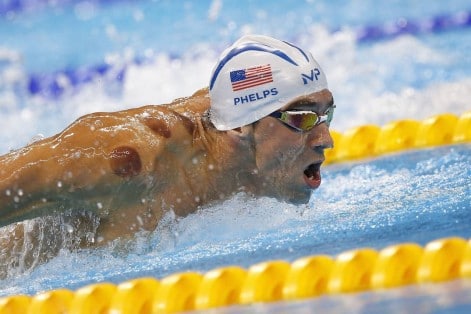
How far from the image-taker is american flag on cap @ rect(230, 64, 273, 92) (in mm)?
3549

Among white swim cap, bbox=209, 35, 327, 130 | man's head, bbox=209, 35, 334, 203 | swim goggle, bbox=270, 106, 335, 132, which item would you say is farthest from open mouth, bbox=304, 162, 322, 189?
white swim cap, bbox=209, 35, 327, 130

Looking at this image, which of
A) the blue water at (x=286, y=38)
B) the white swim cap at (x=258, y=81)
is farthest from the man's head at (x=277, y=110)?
the blue water at (x=286, y=38)

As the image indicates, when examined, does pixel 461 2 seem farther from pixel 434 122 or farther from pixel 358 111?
pixel 434 122

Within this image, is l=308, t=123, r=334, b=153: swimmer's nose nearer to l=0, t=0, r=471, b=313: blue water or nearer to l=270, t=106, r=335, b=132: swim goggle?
l=270, t=106, r=335, b=132: swim goggle

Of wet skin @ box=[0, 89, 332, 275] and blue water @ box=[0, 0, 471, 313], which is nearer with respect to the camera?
wet skin @ box=[0, 89, 332, 275]

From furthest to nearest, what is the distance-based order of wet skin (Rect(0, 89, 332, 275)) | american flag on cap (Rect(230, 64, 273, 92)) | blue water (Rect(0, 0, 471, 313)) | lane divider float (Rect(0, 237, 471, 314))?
1. american flag on cap (Rect(230, 64, 273, 92))
2. blue water (Rect(0, 0, 471, 313))
3. wet skin (Rect(0, 89, 332, 275))
4. lane divider float (Rect(0, 237, 471, 314))

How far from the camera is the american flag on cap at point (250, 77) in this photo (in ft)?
11.6

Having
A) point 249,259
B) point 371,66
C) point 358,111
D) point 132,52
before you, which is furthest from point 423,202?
point 132,52

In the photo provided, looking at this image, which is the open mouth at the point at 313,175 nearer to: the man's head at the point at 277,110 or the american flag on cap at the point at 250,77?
the man's head at the point at 277,110

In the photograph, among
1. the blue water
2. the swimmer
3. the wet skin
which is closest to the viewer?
the wet skin

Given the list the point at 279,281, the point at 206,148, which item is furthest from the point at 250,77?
the point at 279,281

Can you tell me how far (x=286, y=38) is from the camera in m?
8.29

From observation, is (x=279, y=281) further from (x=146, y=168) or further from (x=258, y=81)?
(x=258, y=81)

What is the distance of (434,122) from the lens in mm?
5230
